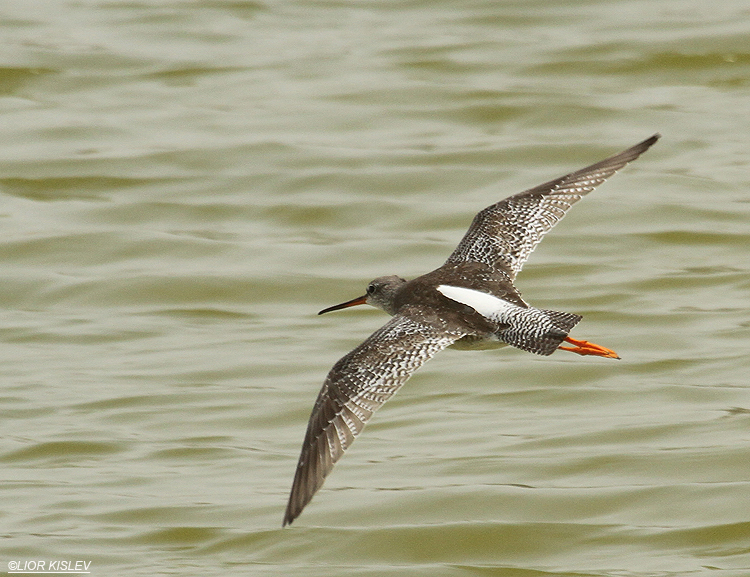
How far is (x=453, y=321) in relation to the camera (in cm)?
990

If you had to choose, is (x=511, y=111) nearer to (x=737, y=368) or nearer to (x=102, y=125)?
(x=102, y=125)

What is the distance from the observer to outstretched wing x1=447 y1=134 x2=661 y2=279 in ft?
37.1

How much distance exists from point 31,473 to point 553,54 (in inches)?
482

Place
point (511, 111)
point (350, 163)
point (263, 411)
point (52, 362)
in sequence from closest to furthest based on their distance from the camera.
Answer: point (263, 411), point (52, 362), point (350, 163), point (511, 111)

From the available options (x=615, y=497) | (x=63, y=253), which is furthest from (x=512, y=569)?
(x=63, y=253)

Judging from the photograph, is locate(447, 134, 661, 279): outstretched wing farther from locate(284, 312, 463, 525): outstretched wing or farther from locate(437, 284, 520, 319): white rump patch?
locate(284, 312, 463, 525): outstretched wing

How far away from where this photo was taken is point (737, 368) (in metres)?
12.9

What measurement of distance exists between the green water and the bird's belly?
1.36 meters

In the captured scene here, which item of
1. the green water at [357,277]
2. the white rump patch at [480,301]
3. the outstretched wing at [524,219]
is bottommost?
the green water at [357,277]

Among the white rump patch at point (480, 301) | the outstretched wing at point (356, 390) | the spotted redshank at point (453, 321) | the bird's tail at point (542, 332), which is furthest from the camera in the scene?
the white rump patch at point (480, 301)

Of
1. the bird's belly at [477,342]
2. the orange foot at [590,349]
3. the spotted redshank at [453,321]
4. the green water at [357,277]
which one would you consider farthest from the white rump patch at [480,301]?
the green water at [357,277]

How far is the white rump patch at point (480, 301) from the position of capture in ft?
32.7

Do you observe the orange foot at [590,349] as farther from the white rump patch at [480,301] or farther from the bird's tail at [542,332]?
the bird's tail at [542,332]

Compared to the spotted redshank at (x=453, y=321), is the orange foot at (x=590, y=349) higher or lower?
lower
